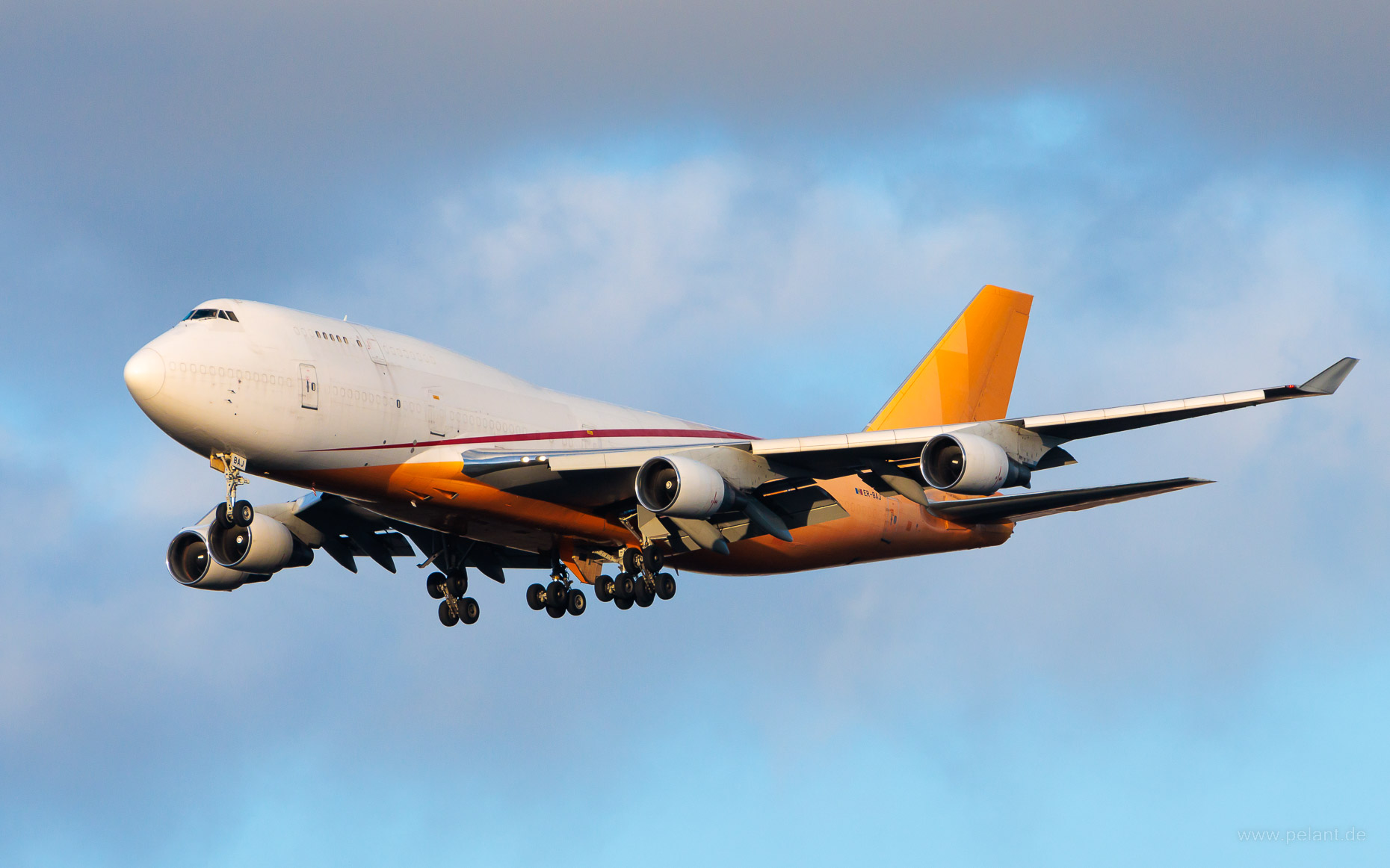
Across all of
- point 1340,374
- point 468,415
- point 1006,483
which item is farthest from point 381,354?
point 1340,374

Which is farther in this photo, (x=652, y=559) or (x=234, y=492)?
(x=652, y=559)

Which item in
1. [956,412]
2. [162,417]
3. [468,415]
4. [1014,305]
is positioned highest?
[1014,305]

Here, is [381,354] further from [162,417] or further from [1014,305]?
[1014,305]

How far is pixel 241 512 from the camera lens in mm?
30859

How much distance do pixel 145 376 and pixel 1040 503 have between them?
2271 centimetres

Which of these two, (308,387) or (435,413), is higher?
(435,413)

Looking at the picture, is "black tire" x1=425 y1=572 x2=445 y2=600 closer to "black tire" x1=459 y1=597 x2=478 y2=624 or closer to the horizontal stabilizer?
"black tire" x1=459 y1=597 x2=478 y2=624

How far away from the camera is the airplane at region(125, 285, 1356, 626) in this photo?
3019cm

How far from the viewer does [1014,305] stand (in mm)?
47281

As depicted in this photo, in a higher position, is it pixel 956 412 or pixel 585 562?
pixel 956 412

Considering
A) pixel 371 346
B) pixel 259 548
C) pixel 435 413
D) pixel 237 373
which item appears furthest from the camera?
pixel 259 548

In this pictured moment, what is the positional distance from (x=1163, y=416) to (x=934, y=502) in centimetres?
1223

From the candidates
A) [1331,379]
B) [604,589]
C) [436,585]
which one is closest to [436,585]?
[436,585]

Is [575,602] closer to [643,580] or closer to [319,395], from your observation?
[643,580]
